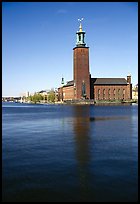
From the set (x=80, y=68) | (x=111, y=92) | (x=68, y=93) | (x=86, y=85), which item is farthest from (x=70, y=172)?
(x=111, y=92)

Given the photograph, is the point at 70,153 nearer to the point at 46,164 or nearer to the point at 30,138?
the point at 46,164

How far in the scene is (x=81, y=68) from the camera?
95125mm

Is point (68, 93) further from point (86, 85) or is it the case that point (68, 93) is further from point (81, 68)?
point (81, 68)

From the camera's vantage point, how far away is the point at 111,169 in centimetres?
891

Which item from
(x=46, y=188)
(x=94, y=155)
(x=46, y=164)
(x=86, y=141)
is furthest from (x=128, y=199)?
(x=86, y=141)

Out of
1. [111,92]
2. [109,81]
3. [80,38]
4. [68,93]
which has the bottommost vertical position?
[68,93]

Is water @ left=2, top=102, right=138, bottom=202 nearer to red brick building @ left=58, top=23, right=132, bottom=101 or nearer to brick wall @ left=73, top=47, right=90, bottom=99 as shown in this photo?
brick wall @ left=73, top=47, right=90, bottom=99

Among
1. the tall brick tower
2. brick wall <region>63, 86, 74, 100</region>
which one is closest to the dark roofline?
brick wall <region>63, 86, 74, 100</region>

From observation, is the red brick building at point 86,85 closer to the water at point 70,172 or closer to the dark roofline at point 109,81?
the dark roofline at point 109,81

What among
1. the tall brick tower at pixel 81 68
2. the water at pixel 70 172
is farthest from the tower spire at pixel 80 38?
the water at pixel 70 172

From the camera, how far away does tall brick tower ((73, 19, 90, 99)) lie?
94312 mm

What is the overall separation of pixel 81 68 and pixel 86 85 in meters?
6.08

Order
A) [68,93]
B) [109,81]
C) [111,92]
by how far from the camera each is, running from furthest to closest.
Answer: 1. [109,81]
2. [111,92]
3. [68,93]

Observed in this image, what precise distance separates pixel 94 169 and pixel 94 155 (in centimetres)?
199
